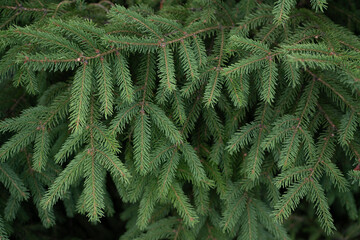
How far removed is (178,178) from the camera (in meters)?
2.08

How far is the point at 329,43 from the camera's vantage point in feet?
5.48

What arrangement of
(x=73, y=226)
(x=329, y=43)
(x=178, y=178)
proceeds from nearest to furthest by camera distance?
(x=329, y=43), (x=178, y=178), (x=73, y=226)

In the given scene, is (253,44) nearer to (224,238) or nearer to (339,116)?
(339,116)

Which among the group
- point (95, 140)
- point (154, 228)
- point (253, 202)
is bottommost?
point (154, 228)

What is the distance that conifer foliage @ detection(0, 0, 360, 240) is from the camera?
1.55 meters

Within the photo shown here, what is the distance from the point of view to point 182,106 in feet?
5.80

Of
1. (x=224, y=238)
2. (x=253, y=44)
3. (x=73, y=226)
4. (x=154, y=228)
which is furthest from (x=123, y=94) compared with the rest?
(x=73, y=226)

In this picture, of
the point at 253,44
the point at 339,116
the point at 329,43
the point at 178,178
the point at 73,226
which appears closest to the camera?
the point at 253,44

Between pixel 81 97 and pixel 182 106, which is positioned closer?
pixel 81 97

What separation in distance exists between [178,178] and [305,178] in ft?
2.84

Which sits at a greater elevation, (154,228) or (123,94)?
(123,94)

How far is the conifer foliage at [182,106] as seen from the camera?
155 cm

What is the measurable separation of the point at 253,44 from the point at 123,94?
0.78 meters

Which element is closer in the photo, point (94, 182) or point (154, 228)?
point (94, 182)
